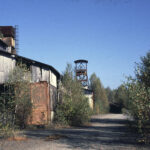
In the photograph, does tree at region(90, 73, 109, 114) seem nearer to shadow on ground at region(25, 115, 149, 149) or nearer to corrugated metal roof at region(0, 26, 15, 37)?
corrugated metal roof at region(0, 26, 15, 37)

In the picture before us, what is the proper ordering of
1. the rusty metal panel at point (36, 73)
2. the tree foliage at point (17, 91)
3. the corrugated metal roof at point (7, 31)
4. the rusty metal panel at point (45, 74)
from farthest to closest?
the corrugated metal roof at point (7, 31) < the rusty metal panel at point (45, 74) < the rusty metal panel at point (36, 73) < the tree foliage at point (17, 91)

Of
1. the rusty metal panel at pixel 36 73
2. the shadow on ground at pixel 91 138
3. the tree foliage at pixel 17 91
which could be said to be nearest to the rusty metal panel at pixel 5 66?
the rusty metal panel at pixel 36 73

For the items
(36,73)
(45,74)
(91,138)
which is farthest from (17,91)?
(45,74)

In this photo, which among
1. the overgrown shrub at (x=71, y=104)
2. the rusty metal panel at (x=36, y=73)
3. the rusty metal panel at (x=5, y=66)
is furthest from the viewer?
the rusty metal panel at (x=36, y=73)

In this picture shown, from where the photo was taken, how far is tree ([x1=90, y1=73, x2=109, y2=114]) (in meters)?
59.2

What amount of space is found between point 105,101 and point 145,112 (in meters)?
55.0

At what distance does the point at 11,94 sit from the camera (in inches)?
778

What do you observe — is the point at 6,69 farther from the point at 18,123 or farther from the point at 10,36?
the point at 10,36

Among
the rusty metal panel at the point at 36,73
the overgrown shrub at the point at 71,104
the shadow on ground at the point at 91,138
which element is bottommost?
the shadow on ground at the point at 91,138

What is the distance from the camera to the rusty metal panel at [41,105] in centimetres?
2345

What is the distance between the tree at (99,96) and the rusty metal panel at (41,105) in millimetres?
34175

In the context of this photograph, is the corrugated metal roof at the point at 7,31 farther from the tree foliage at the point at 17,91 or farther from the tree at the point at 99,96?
the tree foliage at the point at 17,91

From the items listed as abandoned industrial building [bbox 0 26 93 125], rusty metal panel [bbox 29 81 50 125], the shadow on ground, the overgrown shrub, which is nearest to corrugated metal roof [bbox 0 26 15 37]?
abandoned industrial building [bbox 0 26 93 125]

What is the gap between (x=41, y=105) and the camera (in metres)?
24.2
